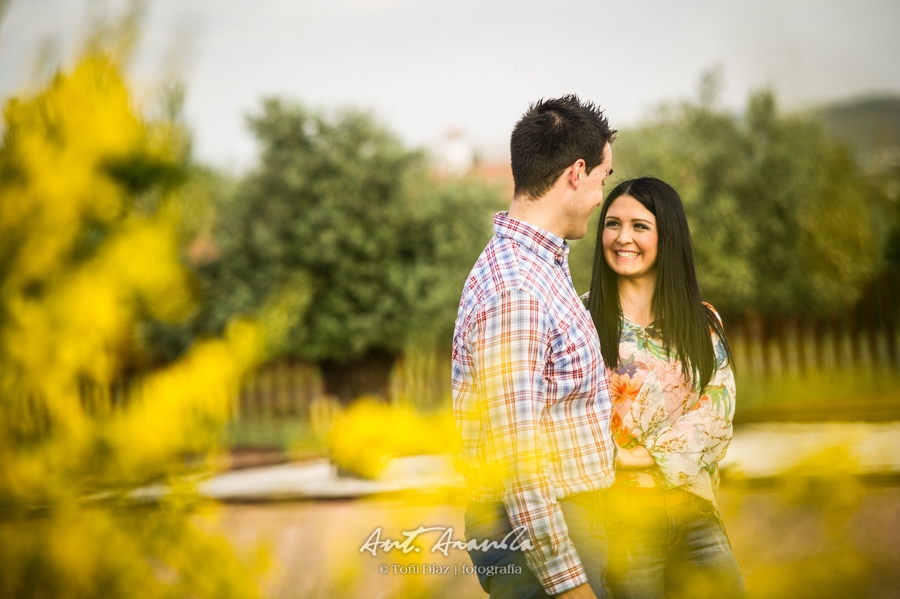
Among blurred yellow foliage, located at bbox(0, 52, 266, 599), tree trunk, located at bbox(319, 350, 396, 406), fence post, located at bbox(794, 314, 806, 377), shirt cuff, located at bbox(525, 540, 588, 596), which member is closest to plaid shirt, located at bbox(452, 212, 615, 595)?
shirt cuff, located at bbox(525, 540, 588, 596)

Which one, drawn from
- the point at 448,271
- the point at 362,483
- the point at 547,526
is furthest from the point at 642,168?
the point at 547,526

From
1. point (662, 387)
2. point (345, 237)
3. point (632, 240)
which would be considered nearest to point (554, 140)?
point (632, 240)

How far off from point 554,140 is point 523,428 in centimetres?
→ 69

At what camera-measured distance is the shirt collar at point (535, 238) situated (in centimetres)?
150

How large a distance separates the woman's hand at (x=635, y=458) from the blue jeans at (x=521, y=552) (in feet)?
0.73

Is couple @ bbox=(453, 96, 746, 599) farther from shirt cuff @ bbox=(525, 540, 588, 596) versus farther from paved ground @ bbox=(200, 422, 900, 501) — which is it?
paved ground @ bbox=(200, 422, 900, 501)

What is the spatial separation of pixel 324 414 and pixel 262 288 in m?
2.20

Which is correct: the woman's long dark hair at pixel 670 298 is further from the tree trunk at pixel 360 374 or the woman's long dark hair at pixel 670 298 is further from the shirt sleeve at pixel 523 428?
Result: the tree trunk at pixel 360 374

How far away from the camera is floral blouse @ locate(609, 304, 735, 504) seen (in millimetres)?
1640

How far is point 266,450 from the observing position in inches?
305

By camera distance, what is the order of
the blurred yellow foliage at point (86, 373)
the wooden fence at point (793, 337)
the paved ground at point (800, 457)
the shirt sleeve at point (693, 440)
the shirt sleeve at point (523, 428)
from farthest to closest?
the wooden fence at point (793, 337) → the shirt sleeve at point (693, 440) → the shirt sleeve at point (523, 428) → the blurred yellow foliage at point (86, 373) → the paved ground at point (800, 457)

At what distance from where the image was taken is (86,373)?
0.89 m

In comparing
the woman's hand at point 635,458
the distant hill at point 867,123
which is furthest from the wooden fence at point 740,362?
the distant hill at point 867,123
